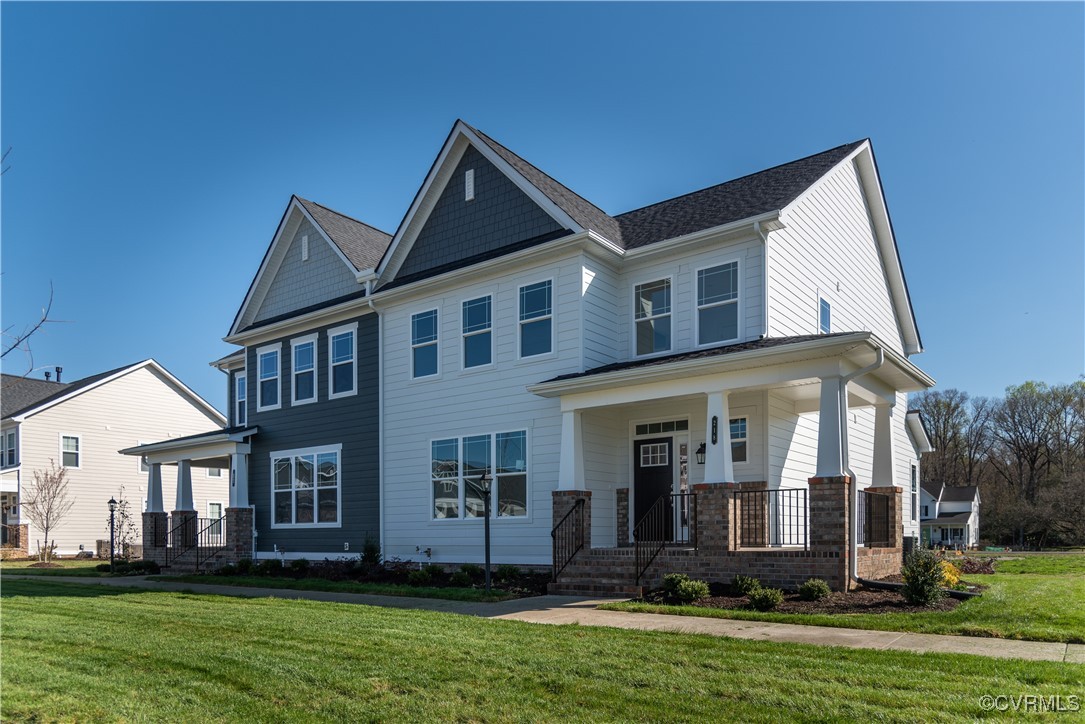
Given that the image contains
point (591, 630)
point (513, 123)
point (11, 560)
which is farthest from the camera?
point (11, 560)

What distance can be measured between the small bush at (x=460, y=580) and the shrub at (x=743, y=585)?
4.84 meters

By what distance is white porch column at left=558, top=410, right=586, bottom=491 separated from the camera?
15.2m

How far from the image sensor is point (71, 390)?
38.0 m

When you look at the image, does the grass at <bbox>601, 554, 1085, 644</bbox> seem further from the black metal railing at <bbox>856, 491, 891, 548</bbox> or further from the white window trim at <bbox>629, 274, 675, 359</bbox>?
the white window trim at <bbox>629, 274, 675, 359</bbox>

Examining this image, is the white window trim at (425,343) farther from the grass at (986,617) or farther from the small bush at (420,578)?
the grass at (986,617)

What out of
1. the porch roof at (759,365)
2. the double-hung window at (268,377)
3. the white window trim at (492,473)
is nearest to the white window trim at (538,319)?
the porch roof at (759,365)

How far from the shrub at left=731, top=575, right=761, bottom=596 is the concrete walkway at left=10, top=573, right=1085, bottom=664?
1700 mm

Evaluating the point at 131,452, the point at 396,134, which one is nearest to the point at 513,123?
the point at 396,134

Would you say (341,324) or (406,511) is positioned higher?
(341,324)

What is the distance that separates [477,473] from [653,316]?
15.5 feet

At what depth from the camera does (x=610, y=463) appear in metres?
16.6

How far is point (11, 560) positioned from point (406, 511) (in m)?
22.0

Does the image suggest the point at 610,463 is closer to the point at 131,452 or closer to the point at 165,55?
the point at 165,55

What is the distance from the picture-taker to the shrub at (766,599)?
36.1 ft
